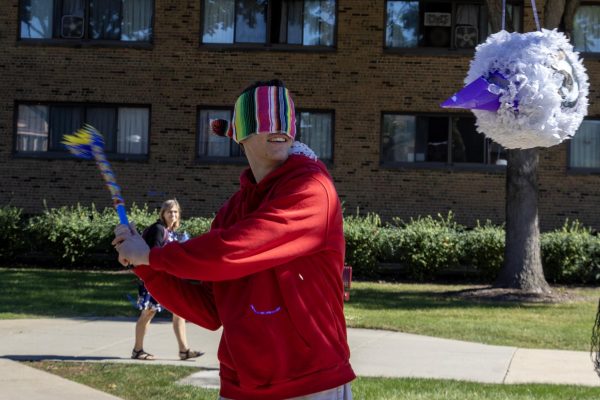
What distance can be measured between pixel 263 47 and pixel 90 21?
172 inches

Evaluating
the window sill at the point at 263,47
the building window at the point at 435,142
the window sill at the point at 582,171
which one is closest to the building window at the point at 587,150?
the window sill at the point at 582,171

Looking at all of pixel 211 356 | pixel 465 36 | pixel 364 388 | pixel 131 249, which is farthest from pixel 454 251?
pixel 131 249

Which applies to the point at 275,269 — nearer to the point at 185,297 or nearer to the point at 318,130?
the point at 185,297

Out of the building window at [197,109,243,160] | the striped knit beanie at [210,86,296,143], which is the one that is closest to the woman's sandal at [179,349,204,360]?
the striped knit beanie at [210,86,296,143]

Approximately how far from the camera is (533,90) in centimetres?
400

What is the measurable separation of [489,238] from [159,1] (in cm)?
976

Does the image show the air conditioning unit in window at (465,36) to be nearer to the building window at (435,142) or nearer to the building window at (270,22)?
the building window at (435,142)

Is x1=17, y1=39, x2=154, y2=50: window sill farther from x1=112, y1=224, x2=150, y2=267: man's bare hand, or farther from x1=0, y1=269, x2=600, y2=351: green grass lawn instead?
x1=112, y1=224, x2=150, y2=267: man's bare hand

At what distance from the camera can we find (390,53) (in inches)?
847

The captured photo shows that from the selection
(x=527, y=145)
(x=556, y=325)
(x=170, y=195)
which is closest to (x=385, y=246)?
(x=170, y=195)

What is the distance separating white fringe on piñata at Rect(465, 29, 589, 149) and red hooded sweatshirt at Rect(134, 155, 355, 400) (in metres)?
1.29

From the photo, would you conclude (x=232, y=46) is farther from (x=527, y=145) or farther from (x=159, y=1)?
(x=527, y=145)

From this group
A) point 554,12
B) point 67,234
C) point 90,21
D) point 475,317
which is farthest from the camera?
point 90,21

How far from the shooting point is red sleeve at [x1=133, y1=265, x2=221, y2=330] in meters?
3.27
